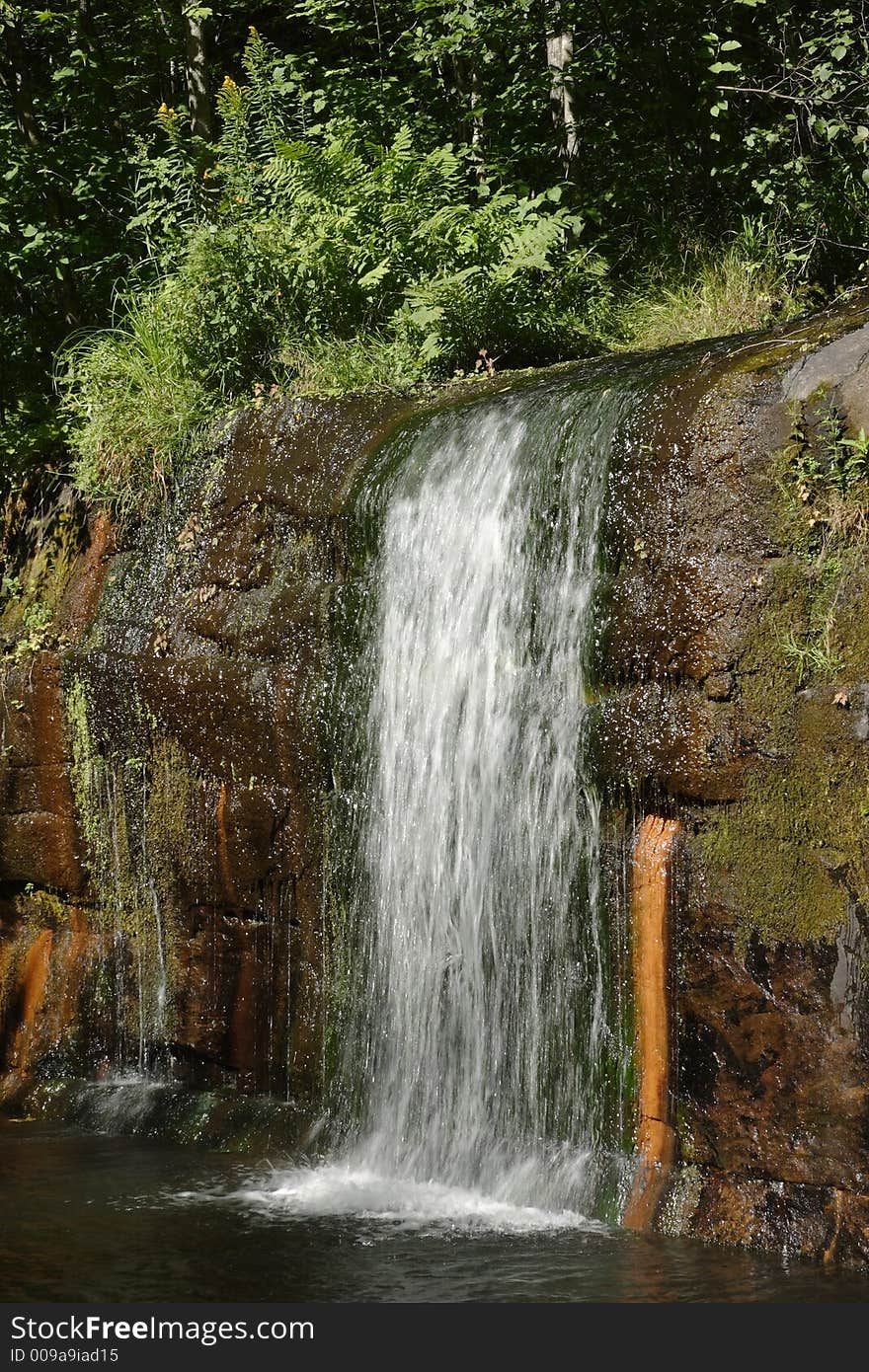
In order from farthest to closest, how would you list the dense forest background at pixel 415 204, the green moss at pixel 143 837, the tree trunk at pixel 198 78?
the tree trunk at pixel 198 78 → the dense forest background at pixel 415 204 → the green moss at pixel 143 837

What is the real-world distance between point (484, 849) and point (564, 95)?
6449 mm

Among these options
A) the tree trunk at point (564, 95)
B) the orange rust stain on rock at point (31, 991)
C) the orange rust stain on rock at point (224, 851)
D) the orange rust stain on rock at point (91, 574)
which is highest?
the tree trunk at point (564, 95)

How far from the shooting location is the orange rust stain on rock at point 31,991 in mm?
7684

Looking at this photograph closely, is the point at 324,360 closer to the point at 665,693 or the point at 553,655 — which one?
the point at 553,655

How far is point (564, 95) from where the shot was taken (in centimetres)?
1000

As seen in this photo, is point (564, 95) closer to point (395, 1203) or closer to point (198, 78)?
point (198, 78)

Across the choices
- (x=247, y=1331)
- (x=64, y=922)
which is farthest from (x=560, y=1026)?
(x=64, y=922)

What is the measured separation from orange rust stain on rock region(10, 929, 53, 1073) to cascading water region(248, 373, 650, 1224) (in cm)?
220

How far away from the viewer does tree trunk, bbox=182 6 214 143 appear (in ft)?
34.1

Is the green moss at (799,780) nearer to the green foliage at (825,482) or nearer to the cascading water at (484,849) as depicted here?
the green foliage at (825,482)

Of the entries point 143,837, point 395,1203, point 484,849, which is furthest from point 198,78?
point 395,1203

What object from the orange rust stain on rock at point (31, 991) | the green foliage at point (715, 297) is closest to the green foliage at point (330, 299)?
the green foliage at point (715, 297)

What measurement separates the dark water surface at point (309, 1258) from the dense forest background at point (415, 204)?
403 centimetres

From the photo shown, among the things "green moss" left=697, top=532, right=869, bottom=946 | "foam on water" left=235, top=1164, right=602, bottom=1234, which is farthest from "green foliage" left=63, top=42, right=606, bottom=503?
"foam on water" left=235, top=1164, right=602, bottom=1234
